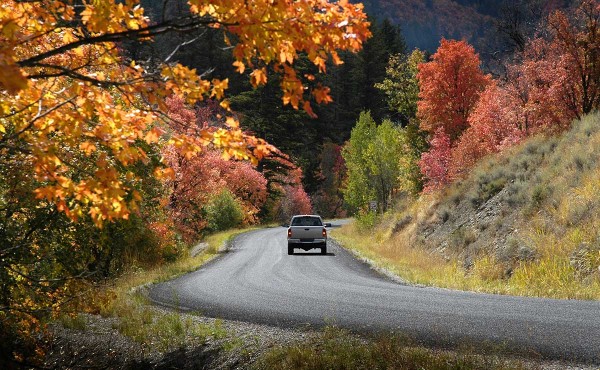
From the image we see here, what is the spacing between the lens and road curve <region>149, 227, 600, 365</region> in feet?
25.2

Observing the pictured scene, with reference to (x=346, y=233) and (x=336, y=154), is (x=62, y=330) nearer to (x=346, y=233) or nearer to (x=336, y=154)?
(x=346, y=233)

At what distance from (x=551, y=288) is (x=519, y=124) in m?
12.4

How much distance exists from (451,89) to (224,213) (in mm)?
23758

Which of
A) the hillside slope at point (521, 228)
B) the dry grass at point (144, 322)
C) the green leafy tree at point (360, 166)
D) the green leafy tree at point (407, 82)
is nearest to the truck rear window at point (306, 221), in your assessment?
the hillside slope at point (521, 228)

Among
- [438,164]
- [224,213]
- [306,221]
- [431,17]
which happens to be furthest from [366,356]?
[431,17]

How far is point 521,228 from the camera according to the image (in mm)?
16938

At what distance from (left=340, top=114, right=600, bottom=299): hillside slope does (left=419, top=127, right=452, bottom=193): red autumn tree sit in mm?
1974

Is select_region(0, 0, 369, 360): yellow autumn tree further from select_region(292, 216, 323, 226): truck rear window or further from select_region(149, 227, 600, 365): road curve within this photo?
select_region(292, 216, 323, 226): truck rear window

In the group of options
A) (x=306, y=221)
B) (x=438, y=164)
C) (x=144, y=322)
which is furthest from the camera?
(x=438, y=164)

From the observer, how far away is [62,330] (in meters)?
11.8

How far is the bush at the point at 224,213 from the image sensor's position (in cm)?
4638

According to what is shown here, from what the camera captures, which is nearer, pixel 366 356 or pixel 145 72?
pixel 145 72

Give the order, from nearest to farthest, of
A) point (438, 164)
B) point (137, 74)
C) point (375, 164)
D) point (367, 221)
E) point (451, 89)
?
point (137, 74) < point (438, 164) < point (451, 89) < point (367, 221) < point (375, 164)

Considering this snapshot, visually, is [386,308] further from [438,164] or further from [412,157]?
[412,157]
